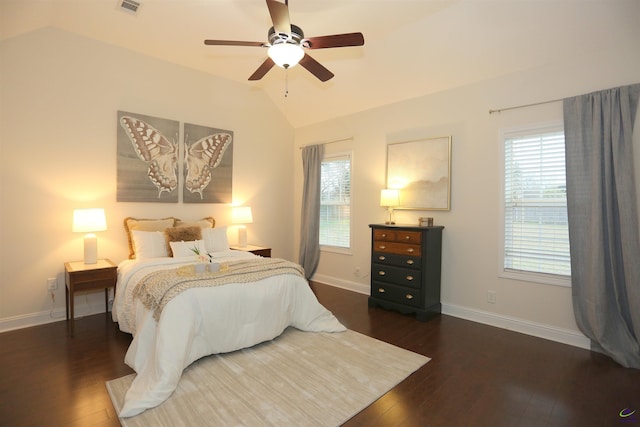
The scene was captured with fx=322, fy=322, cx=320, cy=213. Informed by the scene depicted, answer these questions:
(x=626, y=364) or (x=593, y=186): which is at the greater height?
(x=593, y=186)

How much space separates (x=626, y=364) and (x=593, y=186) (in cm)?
150

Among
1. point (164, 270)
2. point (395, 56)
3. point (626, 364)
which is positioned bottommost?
point (626, 364)

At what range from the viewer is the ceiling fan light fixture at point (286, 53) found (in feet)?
7.59

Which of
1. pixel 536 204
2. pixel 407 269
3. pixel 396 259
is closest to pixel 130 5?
pixel 396 259

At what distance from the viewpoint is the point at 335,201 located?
17.4ft

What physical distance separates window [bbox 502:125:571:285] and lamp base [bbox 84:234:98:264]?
4469 millimetres

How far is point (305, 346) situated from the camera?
2.91 meters

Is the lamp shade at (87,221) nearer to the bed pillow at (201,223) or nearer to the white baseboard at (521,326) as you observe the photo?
the bed pillow at (201,223)

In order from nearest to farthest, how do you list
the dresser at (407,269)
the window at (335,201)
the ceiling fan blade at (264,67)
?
the ceiling fan blade at (264,67) → the dresser at (407,269) → the window at (335,201)

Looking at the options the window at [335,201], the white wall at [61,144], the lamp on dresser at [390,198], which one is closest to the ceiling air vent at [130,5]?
the white wall at [61,144]

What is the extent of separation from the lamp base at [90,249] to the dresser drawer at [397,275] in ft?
10.6

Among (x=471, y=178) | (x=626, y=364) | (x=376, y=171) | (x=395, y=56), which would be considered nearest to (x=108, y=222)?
(x=376, y=171)

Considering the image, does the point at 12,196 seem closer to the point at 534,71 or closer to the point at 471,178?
the point at 471,178

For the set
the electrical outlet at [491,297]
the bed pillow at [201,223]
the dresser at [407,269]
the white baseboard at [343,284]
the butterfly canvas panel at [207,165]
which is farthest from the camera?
the white baseboard at [343,284]
